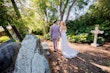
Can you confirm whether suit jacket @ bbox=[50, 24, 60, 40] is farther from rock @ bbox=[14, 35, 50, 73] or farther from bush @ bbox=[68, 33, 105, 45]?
bush @ bbox=[68, 33, 105, 45]

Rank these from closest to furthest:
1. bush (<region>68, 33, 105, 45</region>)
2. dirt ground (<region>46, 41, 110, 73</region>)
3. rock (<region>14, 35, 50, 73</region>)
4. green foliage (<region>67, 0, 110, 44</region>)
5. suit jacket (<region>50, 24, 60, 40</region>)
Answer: rock (<region>14, 35, 50, 73</region>)
dirt ground (<region>46, 41, 110, 73</region>)
suit jacket (<region>50, 24, 60, 40</region>)
bush (<region>68, 33, 105, 45</region>)
green foliage (<region>67, 0, 110, 44</region>)

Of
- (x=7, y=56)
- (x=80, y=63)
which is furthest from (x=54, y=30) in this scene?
(x=7, y=56)

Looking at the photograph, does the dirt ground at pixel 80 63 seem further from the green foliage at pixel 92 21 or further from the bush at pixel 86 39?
the green foliage at pixel 92 21

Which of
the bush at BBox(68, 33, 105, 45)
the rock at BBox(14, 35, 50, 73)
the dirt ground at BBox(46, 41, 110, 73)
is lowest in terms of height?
the dirt ground at BBox(46, 41, 110, 73)

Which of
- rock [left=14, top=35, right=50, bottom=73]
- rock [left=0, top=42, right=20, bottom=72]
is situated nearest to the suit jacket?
rock [left=14, top=35, right=50, bottom=73]

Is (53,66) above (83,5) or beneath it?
beneath

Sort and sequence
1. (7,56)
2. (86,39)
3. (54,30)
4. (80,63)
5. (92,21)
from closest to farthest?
(7,56) → (80,63) → (54,30) → (86,39) → (92,21)

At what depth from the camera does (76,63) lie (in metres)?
7.14

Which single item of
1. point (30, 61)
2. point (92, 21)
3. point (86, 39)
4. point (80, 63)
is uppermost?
point (92, 21)

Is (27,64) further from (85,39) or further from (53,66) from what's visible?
(85,39)

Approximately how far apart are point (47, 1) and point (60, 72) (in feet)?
39.2

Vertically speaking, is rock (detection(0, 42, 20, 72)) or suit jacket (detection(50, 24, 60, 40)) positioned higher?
suit jacket (detection(50, 24, 60, 40))

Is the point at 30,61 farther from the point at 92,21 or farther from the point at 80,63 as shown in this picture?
the point at 92,21

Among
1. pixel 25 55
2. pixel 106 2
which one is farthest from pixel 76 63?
pixel 106 2
